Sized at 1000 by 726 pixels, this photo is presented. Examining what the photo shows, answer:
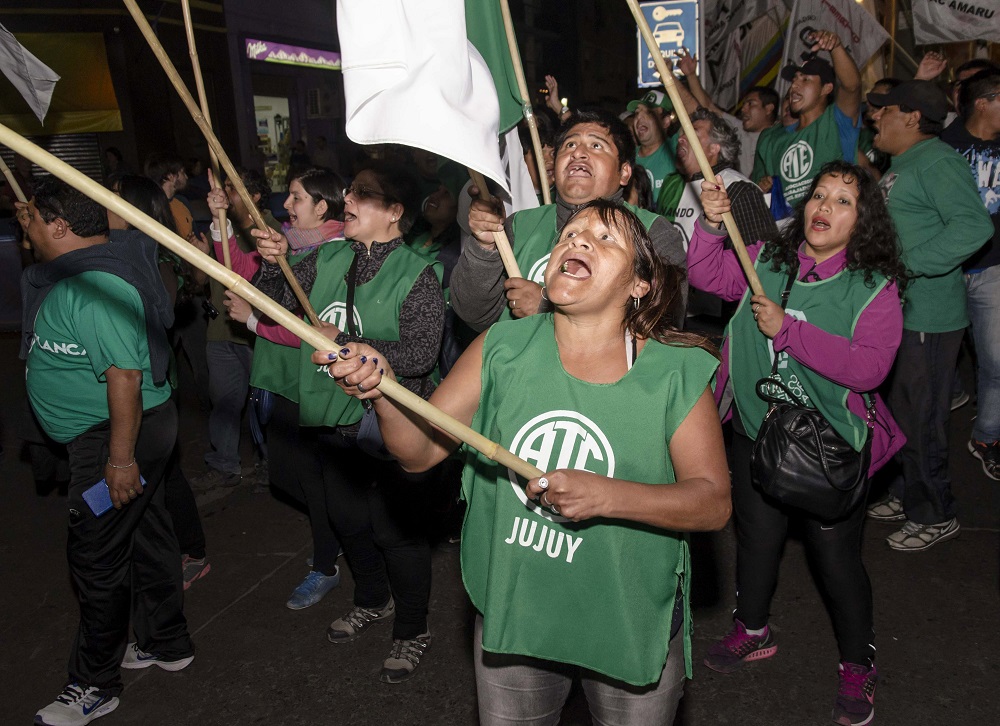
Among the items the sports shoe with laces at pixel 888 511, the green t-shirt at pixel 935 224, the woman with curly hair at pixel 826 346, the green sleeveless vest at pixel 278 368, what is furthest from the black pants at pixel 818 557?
the green sleeveless vest at pixel 278 368

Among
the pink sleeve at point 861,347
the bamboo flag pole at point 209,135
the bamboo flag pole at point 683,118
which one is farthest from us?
the pink sleeve at point 861,347

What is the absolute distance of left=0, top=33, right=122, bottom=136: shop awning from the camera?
15008 millimetres

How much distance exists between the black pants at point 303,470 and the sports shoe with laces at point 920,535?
2.95 m

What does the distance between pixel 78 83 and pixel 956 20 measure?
47.5 feet

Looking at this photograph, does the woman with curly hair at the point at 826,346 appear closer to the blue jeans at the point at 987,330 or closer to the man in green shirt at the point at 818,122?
the blue jeans at the point at 987,330

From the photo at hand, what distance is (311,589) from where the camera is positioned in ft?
13.7

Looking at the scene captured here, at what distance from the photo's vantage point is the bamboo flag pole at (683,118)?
2393mm

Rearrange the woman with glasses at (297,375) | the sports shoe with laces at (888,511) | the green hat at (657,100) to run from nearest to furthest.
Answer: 1. the woman with glasses at (297,375)
2. the sports shoe with laces at (888,511)
3. the green hat at (657,100)

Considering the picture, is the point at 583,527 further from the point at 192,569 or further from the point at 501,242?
the point at 192,569

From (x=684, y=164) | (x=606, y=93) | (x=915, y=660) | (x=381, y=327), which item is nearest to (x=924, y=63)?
(x=684, y=164)

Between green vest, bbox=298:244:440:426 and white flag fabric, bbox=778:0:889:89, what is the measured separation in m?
5.26

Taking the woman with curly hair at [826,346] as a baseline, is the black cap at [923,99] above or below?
above

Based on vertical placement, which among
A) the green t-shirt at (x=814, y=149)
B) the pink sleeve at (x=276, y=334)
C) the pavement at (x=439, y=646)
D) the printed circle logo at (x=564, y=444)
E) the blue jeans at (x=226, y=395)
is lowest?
the pavement at (x=439, y=646)

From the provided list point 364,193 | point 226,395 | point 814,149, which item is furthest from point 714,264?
point 226,395
